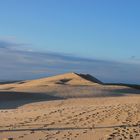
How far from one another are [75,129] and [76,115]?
4.96m

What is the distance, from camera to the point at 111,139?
1180cm

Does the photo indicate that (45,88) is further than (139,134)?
Yes

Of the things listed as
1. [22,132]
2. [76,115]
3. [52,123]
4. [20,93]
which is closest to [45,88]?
[20,93]

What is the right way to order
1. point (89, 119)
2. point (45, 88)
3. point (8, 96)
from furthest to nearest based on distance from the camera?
point (45, 88), point (8, 96), point (89, 119)

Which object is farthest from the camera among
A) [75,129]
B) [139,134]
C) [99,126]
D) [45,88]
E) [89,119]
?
[45,88]

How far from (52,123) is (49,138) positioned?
3.78m

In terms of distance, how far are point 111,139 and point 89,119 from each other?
522 cm

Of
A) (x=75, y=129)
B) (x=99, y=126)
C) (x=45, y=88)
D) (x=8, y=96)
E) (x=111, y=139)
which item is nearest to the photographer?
(x=111, y=139)

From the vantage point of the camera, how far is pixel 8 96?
33.5 meters

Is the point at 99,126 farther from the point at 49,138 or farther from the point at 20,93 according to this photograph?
the point at 20,93

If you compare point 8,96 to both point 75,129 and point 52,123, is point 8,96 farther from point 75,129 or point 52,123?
point 75,129

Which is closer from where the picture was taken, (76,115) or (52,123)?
(52,123)

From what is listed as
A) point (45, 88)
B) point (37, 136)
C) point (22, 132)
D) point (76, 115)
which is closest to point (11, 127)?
point (22, 132)

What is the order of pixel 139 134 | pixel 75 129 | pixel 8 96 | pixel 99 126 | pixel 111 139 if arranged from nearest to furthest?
pixel 111 139
pixel 139 134
pixel 75 129
pixel 99 126
pixel 8 96
